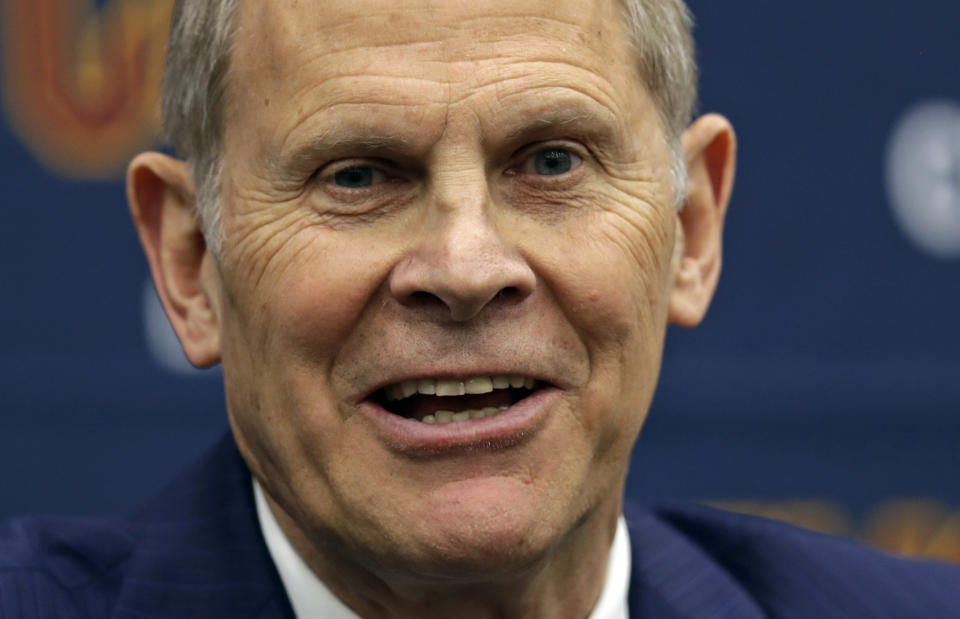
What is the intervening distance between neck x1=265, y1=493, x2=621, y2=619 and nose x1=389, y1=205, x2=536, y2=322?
39cm

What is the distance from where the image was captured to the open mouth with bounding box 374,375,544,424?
2016 millimetres

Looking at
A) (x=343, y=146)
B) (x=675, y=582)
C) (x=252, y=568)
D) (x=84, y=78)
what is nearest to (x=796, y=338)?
(x=675, y=582)

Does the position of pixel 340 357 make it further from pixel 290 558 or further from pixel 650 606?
pixel 650 606

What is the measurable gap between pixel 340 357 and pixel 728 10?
2382 millimetres

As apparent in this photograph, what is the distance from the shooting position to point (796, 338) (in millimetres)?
4098

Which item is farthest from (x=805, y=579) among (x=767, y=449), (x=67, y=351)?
(x=67, y=351)

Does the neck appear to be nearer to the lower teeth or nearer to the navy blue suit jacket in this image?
the navy blue suit jacket

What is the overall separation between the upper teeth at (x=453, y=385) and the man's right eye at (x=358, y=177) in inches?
11.6

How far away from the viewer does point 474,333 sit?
1.98 m

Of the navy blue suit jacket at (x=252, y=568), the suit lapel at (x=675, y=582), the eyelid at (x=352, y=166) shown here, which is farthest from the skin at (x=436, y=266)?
the suit lapel at (x=675, y=582)

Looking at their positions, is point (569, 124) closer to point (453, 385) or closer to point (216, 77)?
point (453, 385)

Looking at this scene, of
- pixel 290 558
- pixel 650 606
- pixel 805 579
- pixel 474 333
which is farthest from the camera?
pixel 805 579

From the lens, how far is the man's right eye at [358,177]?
207cm

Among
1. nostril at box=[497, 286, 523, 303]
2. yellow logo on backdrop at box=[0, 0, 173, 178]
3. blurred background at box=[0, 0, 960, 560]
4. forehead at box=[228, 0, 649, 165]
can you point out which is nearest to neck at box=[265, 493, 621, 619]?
nostril at box=[497, 286, 523, 303]
